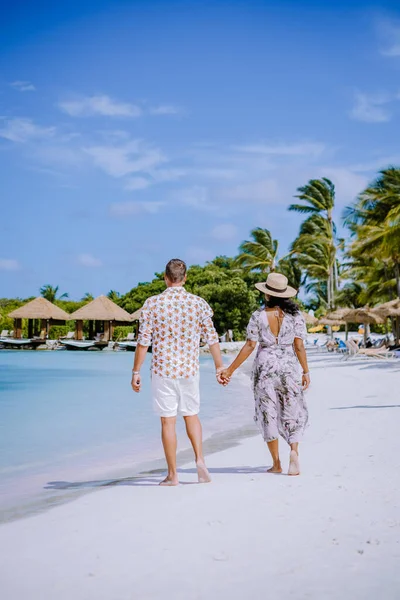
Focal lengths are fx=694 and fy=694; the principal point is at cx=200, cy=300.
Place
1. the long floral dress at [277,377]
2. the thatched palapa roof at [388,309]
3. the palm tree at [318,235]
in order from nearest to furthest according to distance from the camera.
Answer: the long floral dress at [277,377], the thatched palapa roof at [388,309], the palm tree at [318,235]

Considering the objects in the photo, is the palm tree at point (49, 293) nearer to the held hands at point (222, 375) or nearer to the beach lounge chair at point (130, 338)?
the beach lounge chair at point (130, 338)

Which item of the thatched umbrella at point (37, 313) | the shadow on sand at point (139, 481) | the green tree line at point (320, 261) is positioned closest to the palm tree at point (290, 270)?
the green tree line at point (320, 261)

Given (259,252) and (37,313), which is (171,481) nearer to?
(259,252)

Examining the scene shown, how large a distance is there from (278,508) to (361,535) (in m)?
0.62

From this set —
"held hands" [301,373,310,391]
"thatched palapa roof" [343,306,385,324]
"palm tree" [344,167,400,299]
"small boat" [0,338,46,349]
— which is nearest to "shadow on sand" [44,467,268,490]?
"held hands" [301,373,310,391]

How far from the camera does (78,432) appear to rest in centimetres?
970

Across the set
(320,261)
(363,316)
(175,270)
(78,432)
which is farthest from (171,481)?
(320,261)

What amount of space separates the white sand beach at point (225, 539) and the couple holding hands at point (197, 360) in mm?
339

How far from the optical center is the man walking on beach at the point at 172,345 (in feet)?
14.1

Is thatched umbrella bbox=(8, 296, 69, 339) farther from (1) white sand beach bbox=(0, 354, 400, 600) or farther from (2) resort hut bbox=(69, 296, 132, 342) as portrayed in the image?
(1) white sand beach bbox=(0, 354, 400, 600)

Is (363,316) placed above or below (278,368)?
above

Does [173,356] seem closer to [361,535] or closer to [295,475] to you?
[295,475]

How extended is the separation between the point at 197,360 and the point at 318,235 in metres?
38.6

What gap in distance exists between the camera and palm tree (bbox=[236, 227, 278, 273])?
149 ft
